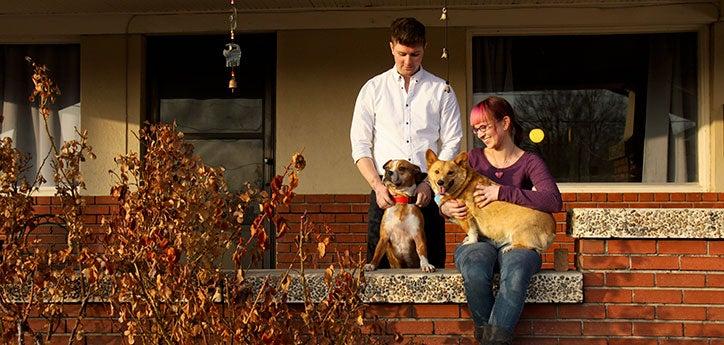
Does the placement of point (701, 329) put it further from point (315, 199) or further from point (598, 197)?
point (315, 199)

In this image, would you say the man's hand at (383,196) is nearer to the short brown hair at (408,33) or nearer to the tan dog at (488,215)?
the tan dog at (488,215)

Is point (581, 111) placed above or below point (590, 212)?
above

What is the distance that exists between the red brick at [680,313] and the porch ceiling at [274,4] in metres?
4.41

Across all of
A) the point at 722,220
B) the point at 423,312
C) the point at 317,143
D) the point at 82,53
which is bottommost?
the point at 423,312

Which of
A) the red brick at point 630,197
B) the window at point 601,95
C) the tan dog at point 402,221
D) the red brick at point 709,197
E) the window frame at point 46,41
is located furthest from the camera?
the window frame at point 46,41

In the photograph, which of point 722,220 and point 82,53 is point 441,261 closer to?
point 722,220

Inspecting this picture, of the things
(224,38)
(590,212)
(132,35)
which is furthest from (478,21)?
(590,212)

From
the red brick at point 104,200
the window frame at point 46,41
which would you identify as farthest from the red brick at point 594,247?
the window frame at point 46,41

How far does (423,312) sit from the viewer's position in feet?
14.0

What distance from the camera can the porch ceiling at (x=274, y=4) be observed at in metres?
8.14

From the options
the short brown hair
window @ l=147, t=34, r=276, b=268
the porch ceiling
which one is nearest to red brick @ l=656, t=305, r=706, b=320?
the short brown hair

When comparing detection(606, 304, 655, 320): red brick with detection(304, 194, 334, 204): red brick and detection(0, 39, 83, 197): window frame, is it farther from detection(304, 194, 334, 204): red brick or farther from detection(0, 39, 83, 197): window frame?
detection(0, 39, 83, 197): window frame

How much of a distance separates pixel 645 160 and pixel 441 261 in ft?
14.6

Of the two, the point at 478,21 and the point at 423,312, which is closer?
the point at 423,312
